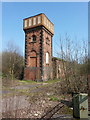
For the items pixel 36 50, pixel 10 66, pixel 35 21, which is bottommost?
pixel 10 66

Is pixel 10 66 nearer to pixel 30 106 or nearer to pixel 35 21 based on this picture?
pixel 30 106

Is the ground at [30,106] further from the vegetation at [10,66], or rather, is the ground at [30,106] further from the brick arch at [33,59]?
the brick arch at [33,59]

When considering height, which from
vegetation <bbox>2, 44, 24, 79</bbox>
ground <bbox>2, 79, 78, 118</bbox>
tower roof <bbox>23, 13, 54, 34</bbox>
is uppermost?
tower roof <bbox>23, 13, 54, 34</bbox>

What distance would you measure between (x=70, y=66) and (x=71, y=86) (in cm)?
110

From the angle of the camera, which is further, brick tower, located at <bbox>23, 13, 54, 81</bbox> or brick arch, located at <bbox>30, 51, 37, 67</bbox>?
brick arch, located at <bbox>30, 51, 37, 67</bbox>

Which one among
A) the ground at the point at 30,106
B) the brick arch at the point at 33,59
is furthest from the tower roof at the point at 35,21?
the ground at the point at 30,106

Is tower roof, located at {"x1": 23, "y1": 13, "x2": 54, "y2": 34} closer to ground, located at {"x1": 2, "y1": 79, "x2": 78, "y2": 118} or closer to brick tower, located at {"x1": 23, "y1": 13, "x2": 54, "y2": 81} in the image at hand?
brick tower, located at {"x1": 23, "y1": 13, "x2": 54, "y2": 81}

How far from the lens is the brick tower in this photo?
14656 mm

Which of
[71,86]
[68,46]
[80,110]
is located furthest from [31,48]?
[80,110]

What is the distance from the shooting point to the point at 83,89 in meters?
4.95

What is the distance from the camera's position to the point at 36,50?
1516 centimetres

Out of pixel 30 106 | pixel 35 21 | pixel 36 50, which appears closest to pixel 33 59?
pixel 36 50

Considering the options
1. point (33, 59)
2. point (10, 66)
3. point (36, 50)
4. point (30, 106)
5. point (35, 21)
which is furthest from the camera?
point (35, 21)

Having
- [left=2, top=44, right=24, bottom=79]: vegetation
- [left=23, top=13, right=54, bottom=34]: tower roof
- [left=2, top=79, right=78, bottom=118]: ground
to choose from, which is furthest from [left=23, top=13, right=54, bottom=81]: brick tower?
[left=2, top=79, right=78, bottom=118]: ground
